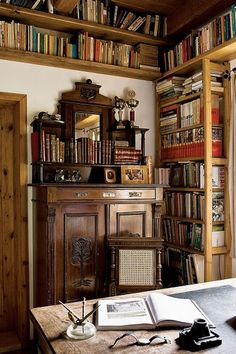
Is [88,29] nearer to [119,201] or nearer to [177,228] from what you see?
[119,201]

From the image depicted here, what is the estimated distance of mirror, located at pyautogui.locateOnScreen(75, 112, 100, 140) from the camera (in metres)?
3.22

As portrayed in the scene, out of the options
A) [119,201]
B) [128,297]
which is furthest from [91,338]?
[119,201]

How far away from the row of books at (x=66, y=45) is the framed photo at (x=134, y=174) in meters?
1.03

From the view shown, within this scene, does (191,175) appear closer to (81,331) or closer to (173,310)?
(173,310)

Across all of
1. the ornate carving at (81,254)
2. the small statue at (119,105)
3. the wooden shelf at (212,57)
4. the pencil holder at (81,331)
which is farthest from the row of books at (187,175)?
the pencil holder at (81,331)

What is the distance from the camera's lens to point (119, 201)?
2859 mm

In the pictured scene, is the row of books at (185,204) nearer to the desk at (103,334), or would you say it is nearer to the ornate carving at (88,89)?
the ornate carving at (88,89)

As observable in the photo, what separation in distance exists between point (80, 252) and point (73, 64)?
Result: 167cm

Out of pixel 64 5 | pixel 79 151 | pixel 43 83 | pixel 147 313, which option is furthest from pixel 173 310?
pixel 64 5

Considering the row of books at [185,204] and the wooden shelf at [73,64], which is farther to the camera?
the row of books at [185,204]

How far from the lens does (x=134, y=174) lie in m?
3.12

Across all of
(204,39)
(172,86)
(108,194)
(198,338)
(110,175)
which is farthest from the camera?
(172,86)

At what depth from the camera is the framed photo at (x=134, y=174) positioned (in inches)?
122

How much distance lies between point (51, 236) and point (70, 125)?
108 centimetres
